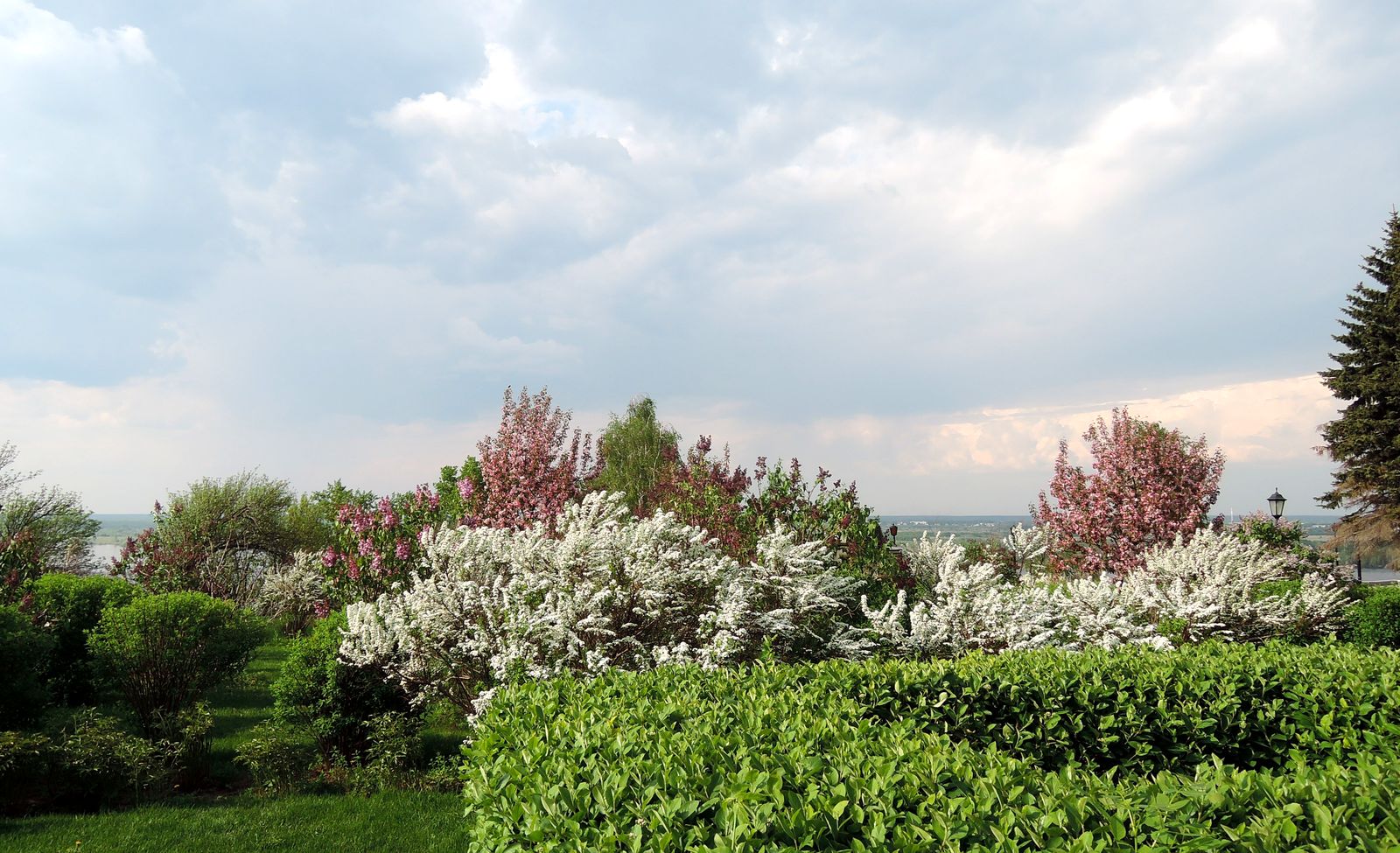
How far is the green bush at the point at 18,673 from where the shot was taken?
292 inches

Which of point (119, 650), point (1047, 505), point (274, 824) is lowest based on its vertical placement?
point (274, 824)

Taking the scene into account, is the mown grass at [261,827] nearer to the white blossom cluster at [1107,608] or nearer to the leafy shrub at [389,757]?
the leafy shrub at [389,757]

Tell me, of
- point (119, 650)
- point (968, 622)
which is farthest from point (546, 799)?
point (119, 650)

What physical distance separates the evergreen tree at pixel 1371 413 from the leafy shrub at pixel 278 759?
3186cm

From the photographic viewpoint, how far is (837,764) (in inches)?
108

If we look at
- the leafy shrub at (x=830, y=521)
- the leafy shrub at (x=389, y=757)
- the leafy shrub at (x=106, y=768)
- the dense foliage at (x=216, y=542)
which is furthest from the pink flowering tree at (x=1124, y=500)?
the dense foliage at (x=216, y=542)

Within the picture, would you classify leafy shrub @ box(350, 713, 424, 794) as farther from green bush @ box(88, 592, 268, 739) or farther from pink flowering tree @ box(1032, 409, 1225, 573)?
pink flowering tree @ box(1032, 409, 1225, 573)

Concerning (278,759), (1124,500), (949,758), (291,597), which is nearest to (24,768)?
(278,759)

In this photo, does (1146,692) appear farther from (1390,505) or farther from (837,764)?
(1390,505)

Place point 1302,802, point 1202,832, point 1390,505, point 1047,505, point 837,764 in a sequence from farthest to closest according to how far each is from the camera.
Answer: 1. point 1390,505
2. point 1047,505
3. point 837,764
4. point 1302,802
5. point 1202,832

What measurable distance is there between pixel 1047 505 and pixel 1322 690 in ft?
35.6

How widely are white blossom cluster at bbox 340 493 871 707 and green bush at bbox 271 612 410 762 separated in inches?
8.4

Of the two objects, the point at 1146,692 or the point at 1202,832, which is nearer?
the point at 1202,832

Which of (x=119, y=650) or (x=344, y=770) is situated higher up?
(x=119, y=650)
